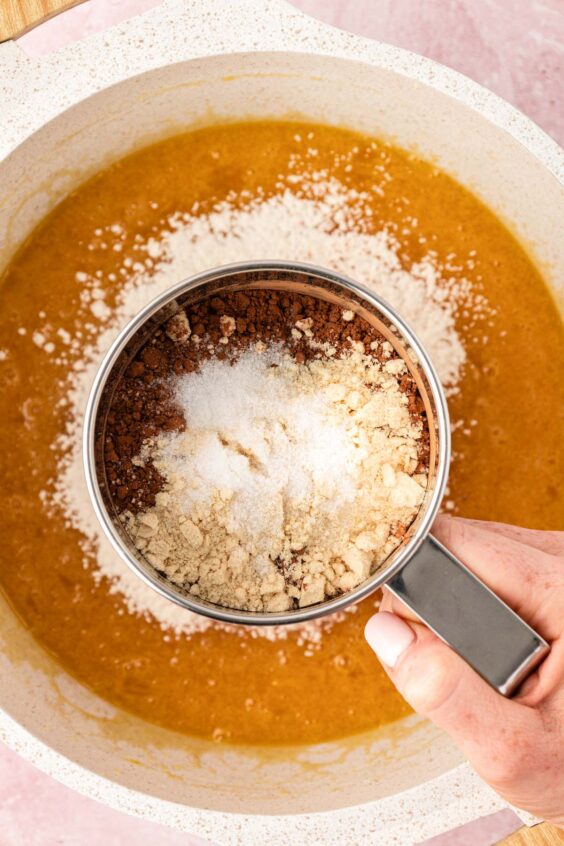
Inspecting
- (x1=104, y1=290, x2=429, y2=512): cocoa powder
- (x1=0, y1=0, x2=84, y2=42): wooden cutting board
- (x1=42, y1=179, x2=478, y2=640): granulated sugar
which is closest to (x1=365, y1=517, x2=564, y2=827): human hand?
(x1=104, y1=290, x2=429, y2=512): cocoa powder

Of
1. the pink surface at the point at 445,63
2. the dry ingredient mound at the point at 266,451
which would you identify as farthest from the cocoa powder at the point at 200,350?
the pink surface at the point at 445,63

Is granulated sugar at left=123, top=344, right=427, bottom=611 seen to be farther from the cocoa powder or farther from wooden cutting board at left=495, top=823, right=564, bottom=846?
wooden cutting board at left=495, top=823, right=564, bottom=846

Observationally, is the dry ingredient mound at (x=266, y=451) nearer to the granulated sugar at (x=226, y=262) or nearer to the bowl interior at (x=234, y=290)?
the bowl interior at (x=234, y=290)

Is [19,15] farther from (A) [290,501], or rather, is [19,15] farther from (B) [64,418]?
(A) [290,501]

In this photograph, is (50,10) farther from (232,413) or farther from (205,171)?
(232,413)

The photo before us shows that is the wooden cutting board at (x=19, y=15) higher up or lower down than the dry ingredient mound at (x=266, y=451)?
higher up
